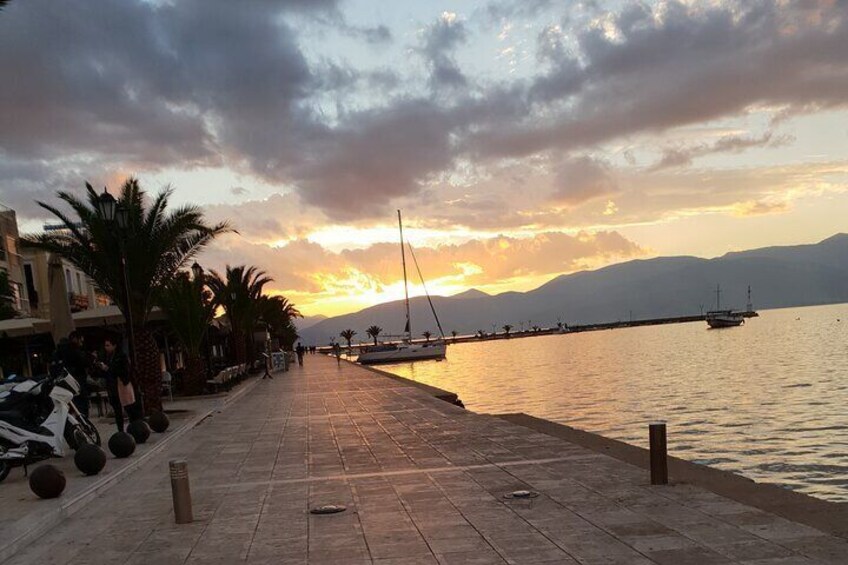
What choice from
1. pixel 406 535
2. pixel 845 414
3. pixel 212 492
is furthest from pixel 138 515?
pixel 845 414

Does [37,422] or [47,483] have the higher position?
[37,422]

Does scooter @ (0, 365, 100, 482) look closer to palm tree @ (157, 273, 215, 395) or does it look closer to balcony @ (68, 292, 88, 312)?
palm tree @ (157, 273, 215, 395)

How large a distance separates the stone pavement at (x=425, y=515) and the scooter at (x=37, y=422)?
121cm

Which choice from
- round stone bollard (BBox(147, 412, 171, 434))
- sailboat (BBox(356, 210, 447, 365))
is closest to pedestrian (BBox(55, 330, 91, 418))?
round stone bollard (BBox(147, 412, 171, 434))

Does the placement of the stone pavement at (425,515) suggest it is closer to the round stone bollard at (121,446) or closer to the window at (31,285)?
the round stone bollard at (121,446)

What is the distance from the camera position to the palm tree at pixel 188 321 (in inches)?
976

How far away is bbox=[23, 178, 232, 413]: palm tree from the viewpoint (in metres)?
16.7

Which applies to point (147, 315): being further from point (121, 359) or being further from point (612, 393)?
point (612, 393)

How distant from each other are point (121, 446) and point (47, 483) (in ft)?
9.60

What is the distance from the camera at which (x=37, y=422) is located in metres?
9.62

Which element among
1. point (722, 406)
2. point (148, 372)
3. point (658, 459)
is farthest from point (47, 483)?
point (722, 406)

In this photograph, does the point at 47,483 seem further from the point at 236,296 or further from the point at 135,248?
the point at 236,296

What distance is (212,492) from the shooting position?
327 inches

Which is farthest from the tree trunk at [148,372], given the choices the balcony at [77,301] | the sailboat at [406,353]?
the sailboat at [406,353]
